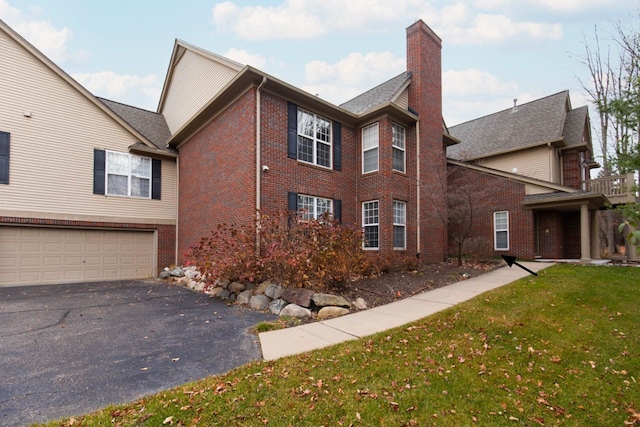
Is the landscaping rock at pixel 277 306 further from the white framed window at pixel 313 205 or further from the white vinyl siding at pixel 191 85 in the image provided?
the white vinyl siding at pixel 191 85

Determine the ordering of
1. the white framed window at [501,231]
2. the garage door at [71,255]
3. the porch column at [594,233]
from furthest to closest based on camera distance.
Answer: the porch column at [594,233] < the white framed window at [501,231] < the garage door at [71,255]

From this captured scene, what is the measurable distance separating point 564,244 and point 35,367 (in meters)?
18.8

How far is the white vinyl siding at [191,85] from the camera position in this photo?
11664mm

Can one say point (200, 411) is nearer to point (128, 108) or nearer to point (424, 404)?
point (424, 404)

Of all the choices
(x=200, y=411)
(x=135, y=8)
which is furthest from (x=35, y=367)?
(x=135, y=8)

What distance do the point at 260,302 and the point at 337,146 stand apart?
659cm

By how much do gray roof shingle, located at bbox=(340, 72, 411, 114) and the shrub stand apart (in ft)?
19.2

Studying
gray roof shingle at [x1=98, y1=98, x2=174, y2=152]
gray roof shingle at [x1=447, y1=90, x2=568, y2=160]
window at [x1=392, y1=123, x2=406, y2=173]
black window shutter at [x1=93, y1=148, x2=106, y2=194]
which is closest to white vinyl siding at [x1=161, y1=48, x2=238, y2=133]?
gray roof shingle at [x1=98, y1=98, x2=174, y2=152]

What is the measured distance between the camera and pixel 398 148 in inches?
471

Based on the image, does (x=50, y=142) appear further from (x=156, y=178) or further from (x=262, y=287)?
(x=262, y=287)

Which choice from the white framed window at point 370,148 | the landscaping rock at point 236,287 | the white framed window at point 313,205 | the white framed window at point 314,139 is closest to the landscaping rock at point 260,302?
the landscaping rock at point 236,287

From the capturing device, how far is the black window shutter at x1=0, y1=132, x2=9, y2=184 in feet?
33.2

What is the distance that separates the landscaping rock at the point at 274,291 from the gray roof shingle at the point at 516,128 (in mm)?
13630

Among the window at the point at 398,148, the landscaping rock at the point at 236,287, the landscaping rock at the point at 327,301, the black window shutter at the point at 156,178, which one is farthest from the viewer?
the black window shutter at the point at 156,178
